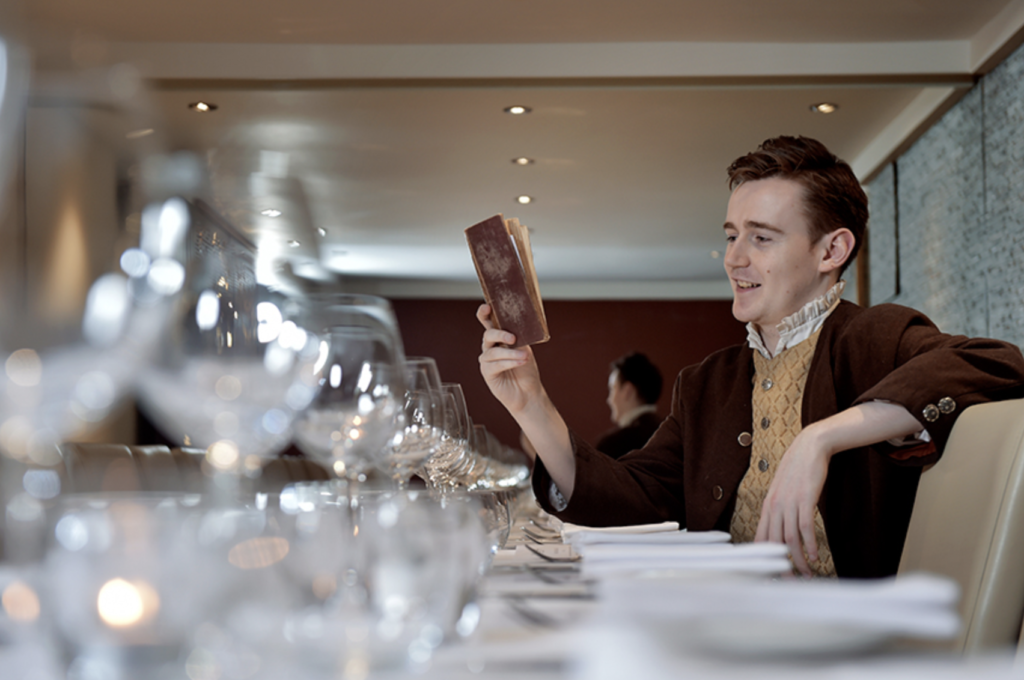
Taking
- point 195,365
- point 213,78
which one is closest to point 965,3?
point 213,78

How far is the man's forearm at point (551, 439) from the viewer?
4.56 ft

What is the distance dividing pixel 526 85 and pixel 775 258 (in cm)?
278

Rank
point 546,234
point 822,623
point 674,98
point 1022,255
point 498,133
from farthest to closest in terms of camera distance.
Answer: point 546,234
point 498,133
point 674,98
point 1022,255
point 822,623

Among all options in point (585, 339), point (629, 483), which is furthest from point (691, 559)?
point (585, 339)

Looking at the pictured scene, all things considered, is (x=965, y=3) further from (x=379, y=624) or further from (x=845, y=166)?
(x=379, y=624)

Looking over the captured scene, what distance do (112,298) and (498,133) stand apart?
4691mm

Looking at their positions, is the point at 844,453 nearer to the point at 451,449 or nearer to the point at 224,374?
the point at 451,449

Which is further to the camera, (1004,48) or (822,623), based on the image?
(1004,48)

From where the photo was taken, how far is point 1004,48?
3.78 metres

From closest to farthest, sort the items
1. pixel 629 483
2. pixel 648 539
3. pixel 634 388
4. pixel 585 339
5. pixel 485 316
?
pixel 648 539 < pixel 485 316 < pixel 629 483 < pixel 634 388 < pixel 585 339

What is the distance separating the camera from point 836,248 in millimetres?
1572

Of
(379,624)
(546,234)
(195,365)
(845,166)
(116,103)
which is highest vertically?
(546,234)

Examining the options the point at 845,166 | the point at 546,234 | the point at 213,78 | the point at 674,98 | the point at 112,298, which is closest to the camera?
the point at 112,298

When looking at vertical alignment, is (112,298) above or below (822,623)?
above
